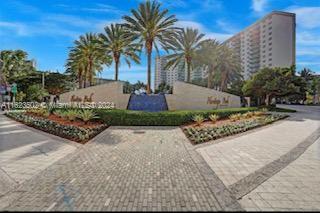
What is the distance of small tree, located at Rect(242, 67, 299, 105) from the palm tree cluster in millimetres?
8620

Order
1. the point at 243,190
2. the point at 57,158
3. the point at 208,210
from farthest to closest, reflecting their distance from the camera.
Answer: the point at 57,158
the point at 243,190
the point at 208,210

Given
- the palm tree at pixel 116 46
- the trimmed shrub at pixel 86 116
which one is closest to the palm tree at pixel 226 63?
the palm tree at pixel 116 46

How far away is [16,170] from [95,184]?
2.80 m

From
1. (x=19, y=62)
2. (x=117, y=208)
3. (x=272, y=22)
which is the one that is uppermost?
(x=272, y=22)

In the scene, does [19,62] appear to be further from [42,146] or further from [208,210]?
[208,210]

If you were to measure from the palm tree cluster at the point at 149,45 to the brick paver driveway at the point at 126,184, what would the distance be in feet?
66.6

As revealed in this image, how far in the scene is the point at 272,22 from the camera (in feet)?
343

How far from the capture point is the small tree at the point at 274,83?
29.3 metres

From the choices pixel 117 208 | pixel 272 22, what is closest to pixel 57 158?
pixel 117 208

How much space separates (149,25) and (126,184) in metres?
23.7

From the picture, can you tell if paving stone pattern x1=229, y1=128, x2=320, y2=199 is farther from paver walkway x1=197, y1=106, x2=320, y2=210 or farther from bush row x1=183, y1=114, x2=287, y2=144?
bush row x1=183, y1=114, x2=287, y2=144

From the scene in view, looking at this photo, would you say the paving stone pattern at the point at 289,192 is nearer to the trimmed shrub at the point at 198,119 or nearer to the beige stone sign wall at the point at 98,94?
the trimmed shrub at the point at 198,119

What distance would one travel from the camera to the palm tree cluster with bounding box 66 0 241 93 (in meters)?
27.7

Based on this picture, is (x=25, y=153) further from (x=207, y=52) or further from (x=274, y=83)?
(x=207, y=52)
